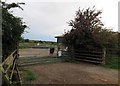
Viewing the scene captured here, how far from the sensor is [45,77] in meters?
8.84

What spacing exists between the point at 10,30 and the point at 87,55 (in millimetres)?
7483

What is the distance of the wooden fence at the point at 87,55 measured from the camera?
13854 mm

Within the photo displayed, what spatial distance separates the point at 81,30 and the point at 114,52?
3.40 metres

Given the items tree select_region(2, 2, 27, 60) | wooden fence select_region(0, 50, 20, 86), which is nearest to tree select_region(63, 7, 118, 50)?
tree select_region(2, 2, 27, 60)

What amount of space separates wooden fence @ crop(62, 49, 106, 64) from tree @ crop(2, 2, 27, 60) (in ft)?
20.9

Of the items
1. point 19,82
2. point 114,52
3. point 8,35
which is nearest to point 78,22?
point 114,52

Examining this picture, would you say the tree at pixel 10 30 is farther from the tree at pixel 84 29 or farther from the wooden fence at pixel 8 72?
the tree at pixel 84 29

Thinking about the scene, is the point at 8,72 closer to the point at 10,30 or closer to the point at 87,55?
the point at 10,30

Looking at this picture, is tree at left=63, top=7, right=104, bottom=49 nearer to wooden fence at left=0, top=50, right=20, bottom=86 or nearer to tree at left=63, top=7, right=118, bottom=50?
tree at left=63, top=7, right=118, bottom=50

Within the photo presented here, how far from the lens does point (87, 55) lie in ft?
48.3

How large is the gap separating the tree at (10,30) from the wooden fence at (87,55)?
20.9 ft

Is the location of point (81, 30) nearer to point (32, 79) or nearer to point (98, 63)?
point (98, 63)

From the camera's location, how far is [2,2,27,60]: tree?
8568 millimetres

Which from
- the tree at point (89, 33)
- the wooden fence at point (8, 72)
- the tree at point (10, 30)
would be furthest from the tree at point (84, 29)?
the wooden fence at point (8, 72)
